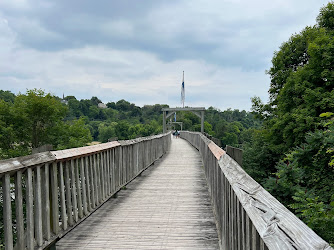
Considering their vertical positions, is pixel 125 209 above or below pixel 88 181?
below

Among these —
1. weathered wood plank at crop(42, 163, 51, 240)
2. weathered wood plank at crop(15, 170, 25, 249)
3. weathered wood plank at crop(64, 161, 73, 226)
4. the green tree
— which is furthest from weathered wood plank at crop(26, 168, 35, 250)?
the green tree

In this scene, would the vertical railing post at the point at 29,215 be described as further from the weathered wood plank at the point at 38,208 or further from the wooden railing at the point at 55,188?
the weathered wood plank at the point at 38,208

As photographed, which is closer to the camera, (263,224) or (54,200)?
(263,224)

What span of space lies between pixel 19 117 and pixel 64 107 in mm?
5833

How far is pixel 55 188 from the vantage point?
356cm

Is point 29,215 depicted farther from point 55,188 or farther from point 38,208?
point 55,188

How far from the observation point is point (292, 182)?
20.2 ft

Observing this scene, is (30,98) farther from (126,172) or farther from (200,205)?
(200,205)

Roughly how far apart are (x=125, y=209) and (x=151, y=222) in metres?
0.88

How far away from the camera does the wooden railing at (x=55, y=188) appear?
9.21 feet

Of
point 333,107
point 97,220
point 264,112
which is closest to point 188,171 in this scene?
point 97,220

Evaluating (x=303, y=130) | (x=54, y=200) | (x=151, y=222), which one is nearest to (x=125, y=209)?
(x=151, y=222)

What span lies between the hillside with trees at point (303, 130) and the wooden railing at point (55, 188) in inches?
128

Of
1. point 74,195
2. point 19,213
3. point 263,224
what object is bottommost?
point 74,195
